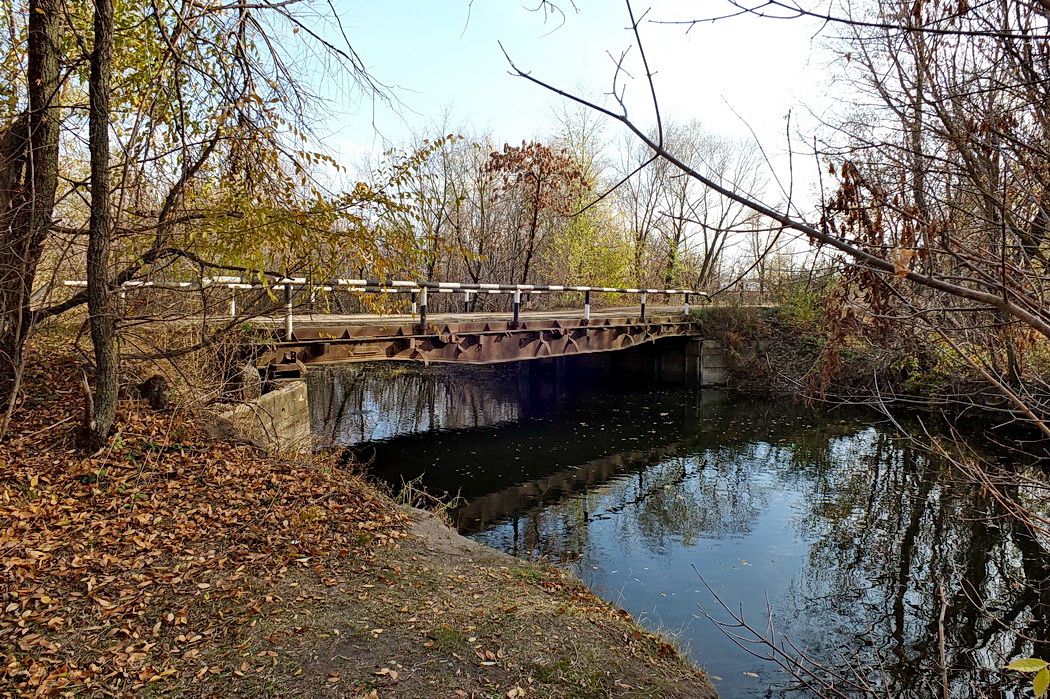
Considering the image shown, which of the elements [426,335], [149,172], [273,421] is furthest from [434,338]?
[149,172]

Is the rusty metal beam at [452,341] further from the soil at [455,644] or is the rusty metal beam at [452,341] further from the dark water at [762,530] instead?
the soil at [455,644]

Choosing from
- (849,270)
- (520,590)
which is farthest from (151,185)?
(849,270)

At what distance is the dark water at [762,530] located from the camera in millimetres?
6703

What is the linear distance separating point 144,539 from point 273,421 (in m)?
4.23

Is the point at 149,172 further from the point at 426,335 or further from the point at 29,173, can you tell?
the point at 426,335

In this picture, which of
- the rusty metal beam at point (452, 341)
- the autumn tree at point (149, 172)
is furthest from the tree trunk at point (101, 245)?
the rusty metal beam at point (452, 341)

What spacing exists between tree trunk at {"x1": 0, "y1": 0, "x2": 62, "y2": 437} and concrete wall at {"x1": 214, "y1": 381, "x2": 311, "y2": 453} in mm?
2371

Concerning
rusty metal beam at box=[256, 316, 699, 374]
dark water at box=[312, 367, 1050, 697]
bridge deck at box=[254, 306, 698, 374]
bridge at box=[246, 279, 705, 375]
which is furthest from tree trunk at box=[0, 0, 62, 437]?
dark water at box=[312, 367, 1050, 697]

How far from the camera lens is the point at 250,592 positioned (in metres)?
5.41

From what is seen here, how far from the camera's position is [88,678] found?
13.7 feet

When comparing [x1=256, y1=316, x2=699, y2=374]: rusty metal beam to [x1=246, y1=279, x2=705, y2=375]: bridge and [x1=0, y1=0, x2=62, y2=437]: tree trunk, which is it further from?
[x1=0, y1=0, x2=62, y2=437]: tree trunk

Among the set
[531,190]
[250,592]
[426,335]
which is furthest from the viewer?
[531,190]

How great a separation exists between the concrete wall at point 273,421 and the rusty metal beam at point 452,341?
26.3 inches

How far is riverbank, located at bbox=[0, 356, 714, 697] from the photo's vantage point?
14.7 ft
